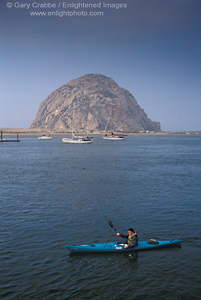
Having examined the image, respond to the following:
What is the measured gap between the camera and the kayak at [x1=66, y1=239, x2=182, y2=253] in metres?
15.2

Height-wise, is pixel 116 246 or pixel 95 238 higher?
pixel 116 246

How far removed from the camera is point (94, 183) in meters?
36.1

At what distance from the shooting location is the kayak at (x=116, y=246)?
1522 cm

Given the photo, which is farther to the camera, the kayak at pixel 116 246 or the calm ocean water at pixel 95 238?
the kayak at pixel 116 246

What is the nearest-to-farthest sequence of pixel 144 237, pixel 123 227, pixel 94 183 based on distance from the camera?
pixel 144 237, pixel 123 227, pixel 94 183

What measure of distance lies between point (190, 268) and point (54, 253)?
741 cm

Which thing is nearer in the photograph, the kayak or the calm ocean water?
the calm ocean water

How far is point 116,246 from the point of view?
1575 centimetres

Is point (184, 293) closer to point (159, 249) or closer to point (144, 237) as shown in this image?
point (159, 249)

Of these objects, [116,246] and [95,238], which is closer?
[116,246]

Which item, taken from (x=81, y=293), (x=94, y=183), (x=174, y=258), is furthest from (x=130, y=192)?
(x=81, y=293)

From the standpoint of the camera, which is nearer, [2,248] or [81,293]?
[81,293]

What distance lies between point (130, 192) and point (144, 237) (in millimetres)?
12841

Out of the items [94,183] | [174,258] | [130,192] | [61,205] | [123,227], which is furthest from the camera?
[94,183]
